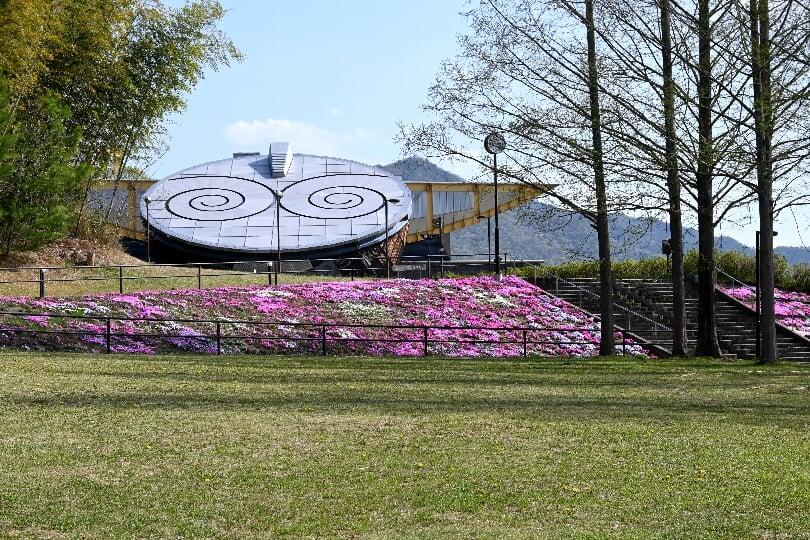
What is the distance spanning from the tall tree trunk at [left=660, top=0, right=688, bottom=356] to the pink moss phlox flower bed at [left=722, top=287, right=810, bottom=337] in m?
11.9

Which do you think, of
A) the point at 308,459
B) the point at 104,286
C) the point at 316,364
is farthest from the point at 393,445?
the point at 104,286

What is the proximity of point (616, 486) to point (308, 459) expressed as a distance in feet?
8.78

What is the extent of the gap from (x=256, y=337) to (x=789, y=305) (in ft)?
71.5

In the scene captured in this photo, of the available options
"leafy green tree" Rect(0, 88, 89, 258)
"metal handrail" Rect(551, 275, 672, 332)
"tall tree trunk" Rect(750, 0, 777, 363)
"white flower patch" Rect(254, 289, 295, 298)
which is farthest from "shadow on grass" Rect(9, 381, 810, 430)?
"leafy green tree" Rect(0, 88, 89, 258)

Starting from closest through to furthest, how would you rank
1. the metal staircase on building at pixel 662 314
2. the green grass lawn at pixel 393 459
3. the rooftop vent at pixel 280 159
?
the green grass lawn at pixel 393 459 < the metal staircase on building at pixel 662 314 < the rooftop vent at pixel 280 159

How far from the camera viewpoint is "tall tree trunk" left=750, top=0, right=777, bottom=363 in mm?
18828

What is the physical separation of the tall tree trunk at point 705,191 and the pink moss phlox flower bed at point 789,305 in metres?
12.1

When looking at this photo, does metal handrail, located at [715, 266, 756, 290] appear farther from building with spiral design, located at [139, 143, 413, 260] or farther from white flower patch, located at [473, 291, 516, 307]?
building with spiral design, located at [139, 143, 413, 260]

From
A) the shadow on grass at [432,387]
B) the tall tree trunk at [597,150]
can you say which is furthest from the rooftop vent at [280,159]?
the shadow on grass at [432,387]

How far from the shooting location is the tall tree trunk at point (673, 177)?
2083 cm

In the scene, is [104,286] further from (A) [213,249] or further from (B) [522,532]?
(B) [522,532]

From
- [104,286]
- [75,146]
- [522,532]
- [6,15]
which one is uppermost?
[6,15]

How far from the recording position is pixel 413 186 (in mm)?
72062

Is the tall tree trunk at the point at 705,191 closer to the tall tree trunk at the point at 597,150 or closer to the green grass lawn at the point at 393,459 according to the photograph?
the tall tree trunk at the point at 597,150
